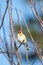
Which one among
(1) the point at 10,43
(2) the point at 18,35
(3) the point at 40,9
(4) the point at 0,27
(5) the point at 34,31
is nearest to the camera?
(4) the point at 0,27

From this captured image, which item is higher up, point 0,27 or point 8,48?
point 0,27

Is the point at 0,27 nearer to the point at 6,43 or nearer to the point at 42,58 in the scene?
the point at 6,43

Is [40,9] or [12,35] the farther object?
[40,9]

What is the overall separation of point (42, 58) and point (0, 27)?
640 millimetres

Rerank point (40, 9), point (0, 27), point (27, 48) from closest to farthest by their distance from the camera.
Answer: point (0, 27) → point (40, 9) → point (27, 48)

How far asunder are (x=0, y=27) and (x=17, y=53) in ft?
1.23

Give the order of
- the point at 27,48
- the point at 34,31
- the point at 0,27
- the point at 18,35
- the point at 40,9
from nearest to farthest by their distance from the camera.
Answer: the point at 0,27, the point at 40,9, the point at 27,48, the point at 18,35, the point at 34,31

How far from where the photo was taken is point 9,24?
11.8 ft

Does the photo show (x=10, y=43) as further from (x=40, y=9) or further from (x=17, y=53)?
A: (x=40, y=9)

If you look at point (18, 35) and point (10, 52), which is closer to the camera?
point (10, 52)

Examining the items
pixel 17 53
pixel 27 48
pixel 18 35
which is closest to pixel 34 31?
pixel 18 35

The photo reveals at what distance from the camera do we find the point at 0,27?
11.2ft

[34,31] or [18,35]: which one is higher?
[18,35]

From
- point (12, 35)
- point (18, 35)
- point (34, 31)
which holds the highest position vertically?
point (12, 35)
